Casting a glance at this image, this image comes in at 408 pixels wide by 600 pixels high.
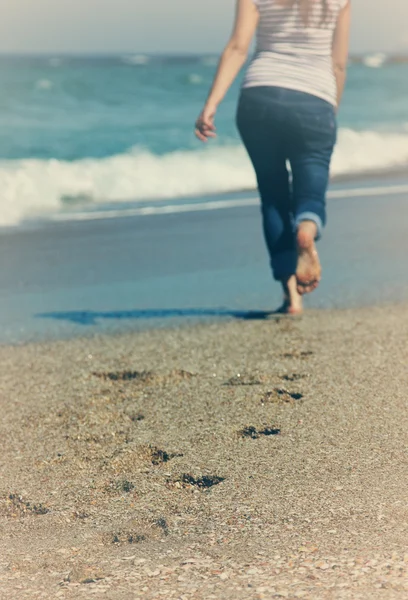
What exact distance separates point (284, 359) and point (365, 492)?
130 centimetres

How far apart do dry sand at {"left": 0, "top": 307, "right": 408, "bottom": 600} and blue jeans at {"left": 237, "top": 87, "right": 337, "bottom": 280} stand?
473mm

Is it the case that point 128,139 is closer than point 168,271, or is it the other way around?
point 168,271

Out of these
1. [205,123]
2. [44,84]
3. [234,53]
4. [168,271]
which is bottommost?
[44,84]

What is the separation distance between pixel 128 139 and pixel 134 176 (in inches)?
201

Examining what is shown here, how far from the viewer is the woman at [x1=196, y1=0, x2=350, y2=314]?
3.93m

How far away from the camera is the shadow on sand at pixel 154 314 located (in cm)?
435

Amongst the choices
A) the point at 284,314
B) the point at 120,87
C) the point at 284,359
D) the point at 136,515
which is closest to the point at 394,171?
the point at 284,314

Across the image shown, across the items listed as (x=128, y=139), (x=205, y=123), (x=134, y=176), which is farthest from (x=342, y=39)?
(x=128, y=139)

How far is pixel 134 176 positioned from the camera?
1095cm

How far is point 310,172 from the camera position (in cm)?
403

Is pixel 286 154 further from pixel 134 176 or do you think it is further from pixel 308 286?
pixel 134 176

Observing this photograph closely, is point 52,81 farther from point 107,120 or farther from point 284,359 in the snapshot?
point 284,359

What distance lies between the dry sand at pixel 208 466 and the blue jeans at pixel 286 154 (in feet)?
1.55

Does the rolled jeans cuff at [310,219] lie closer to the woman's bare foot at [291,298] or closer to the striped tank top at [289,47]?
the woman's bare foot at [291,298]
